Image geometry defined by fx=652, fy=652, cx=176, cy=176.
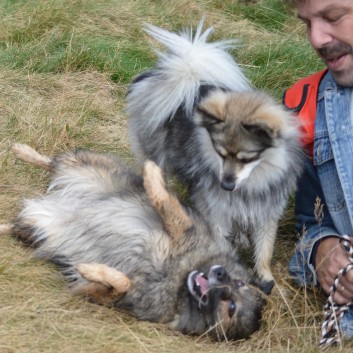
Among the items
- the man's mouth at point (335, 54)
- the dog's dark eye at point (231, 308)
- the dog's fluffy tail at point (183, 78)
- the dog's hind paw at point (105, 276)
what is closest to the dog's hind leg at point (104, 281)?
the dog's hind paw at point (105, 276)

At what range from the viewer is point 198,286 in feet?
8.66

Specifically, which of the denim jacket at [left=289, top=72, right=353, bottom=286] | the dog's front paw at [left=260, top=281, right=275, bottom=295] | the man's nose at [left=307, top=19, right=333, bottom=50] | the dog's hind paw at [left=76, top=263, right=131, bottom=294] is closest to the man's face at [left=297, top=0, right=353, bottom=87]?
the man's nose at [left=307, top=19, right=333, bottom=50]

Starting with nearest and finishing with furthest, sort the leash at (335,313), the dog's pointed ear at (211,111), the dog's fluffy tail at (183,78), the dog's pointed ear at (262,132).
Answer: the leash at (335,313) < the dog's pointed ear at (262,132) < the dog's pointed ear at (211,111) < the dog's fluffy tail at (183,78)

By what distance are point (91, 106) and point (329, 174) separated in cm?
218

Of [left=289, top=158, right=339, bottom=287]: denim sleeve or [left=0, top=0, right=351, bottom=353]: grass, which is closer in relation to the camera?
[left=0, top=0, right=351, bottom=353]: grass

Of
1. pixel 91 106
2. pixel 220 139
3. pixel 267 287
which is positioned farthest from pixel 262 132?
pixel 91 106

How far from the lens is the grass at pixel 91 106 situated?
99.6 inches

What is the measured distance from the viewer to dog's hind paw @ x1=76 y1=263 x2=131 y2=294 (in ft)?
8.48

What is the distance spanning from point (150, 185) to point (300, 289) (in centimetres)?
83

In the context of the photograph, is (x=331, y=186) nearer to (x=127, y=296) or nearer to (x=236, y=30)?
(x=127, y=296)

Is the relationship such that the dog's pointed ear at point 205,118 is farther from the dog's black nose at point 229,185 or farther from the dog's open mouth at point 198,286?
the dog's open mouth at point 198,286

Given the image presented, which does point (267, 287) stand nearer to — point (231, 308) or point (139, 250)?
point (231, 308)

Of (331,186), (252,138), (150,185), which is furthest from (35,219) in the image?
(331,186)

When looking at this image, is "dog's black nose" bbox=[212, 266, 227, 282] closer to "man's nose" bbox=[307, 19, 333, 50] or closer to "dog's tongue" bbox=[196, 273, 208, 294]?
"dog's tongue" bbox=[196, 273, 208, 294]
